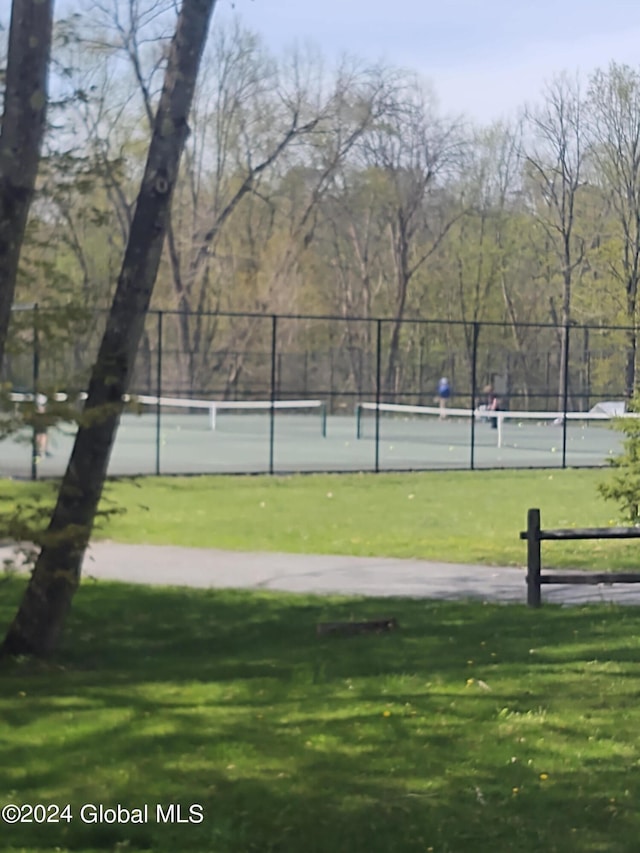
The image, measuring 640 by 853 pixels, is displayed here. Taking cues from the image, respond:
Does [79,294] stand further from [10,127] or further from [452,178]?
[452,178]

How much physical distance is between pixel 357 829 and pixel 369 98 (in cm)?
4739

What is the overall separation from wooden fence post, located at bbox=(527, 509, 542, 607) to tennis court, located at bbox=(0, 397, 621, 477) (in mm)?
11654

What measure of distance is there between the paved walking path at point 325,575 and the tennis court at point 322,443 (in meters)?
7.65

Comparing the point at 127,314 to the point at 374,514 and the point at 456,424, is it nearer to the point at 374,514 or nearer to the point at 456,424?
the point at 374,514

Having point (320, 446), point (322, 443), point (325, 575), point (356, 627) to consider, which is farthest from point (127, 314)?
point (322, 443)

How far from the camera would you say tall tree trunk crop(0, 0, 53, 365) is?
6.41 meters

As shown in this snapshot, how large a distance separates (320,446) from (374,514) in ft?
48.9

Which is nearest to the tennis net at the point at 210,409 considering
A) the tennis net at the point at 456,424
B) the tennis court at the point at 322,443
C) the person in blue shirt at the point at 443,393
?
the tennis court at the point at 322,443

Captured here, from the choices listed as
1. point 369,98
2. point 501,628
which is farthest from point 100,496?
point 369,98

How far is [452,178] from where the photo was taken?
55188mm

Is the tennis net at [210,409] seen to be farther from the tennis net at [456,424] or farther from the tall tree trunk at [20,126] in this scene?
the tall tree trunk at [20,126]

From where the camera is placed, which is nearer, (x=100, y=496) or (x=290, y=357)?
(x=100, y=496)

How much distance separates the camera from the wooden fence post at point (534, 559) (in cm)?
994

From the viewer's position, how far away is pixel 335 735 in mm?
6027
